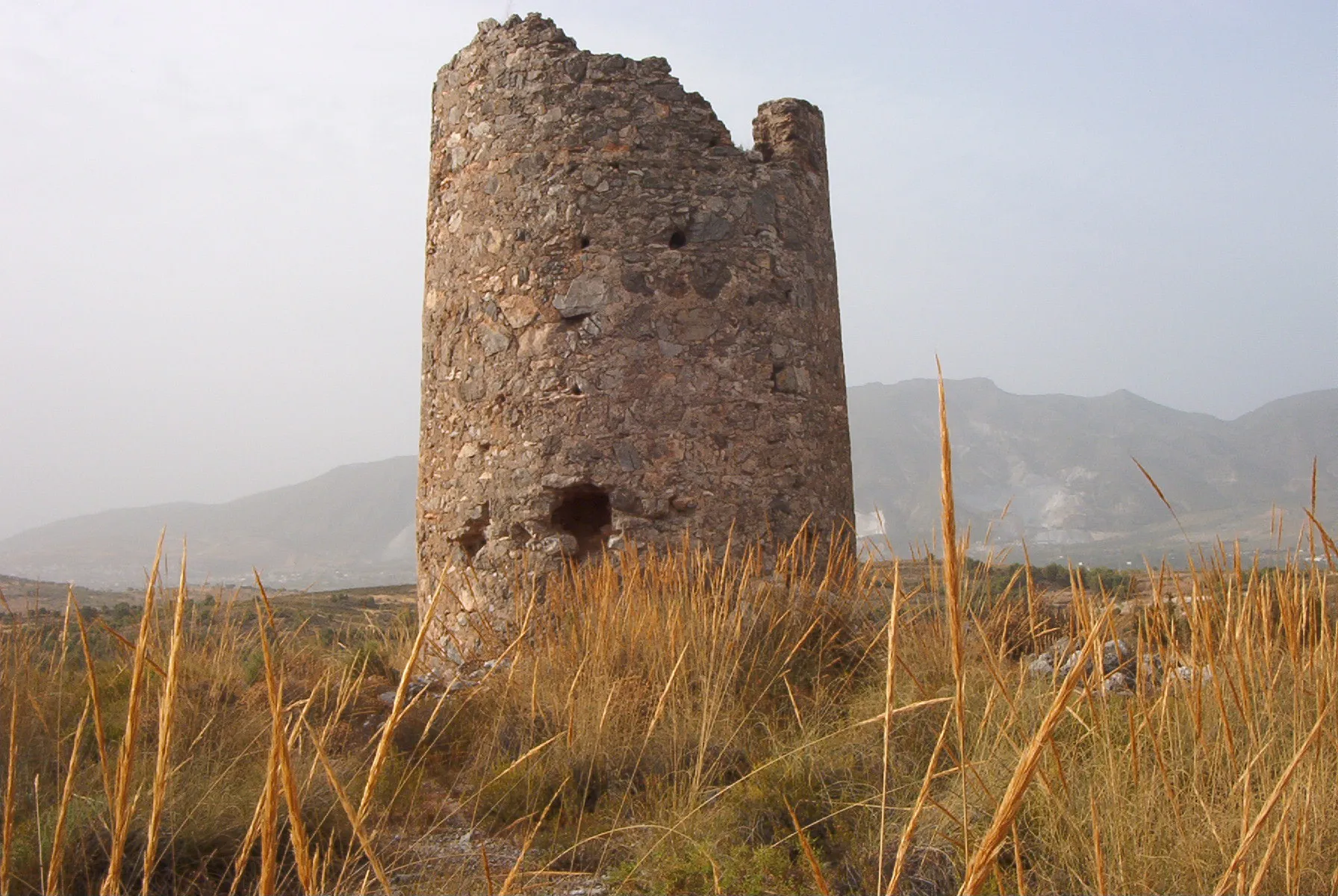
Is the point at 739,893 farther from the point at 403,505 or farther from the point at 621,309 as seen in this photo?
the point at 403,505

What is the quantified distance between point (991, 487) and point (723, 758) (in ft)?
352

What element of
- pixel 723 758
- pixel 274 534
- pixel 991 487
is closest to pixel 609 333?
pixel 723 758

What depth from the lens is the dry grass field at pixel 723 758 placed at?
76.6 inches

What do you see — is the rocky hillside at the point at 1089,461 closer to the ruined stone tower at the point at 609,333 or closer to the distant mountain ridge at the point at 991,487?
the distant mountain ridge at the point at 991,487

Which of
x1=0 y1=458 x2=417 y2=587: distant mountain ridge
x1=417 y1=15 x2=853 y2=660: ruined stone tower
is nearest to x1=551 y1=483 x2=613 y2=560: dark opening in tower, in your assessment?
x1=417 y1=15 x2=853 y2=660: ruined stone tower

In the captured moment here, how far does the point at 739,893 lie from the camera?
95.2 inches

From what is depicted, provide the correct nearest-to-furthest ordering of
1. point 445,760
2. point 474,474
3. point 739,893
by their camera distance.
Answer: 1. point 739,893
2. point 445,760
3. point 474,474

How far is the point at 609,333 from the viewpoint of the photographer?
16.8 feet

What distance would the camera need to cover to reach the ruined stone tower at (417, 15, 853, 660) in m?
5.09

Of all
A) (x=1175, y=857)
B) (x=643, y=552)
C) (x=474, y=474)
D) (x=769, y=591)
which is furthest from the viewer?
(x=474, y=474)

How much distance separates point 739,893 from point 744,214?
375 centimetres

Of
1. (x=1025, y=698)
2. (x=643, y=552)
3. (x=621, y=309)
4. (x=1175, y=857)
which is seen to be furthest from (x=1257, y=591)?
(x=621, y=309)

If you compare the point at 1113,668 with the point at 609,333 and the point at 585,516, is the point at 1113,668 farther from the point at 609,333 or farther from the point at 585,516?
the point at 609,333

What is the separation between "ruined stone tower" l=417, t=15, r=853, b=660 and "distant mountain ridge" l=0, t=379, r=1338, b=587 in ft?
208
